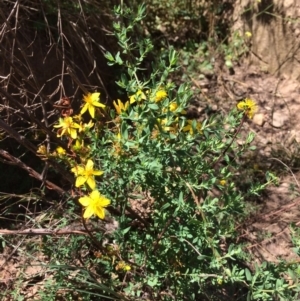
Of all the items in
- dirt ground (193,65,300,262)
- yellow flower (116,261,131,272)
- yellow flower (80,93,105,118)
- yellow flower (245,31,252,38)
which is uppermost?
yellow flower (245,31,252,38)

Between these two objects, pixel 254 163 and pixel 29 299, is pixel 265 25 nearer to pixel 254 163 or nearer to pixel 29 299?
pixel 254 163

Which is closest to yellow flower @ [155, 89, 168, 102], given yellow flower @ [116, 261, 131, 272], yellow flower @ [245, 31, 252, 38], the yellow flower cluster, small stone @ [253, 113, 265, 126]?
the yellow flower cluster

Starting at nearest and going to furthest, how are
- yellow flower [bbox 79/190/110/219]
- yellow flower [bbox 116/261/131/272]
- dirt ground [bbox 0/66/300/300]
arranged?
yellow flower [bbox 79/190/110/219], yellow flower [bbox 116/261/131/272], dirt ground [bbox 0/66/300/300]

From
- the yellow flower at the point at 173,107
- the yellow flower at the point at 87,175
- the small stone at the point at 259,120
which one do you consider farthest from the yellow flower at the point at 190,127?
the small stone at the point at 259,120

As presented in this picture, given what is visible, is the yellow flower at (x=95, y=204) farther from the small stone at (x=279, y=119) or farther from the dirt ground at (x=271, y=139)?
the small stone at (x=279, y=119)

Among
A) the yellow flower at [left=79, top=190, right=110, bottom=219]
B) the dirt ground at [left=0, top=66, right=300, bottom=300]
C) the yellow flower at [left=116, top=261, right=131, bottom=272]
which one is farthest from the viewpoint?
the dirt ground at [left=0, top=66, right=300, bottom=300]

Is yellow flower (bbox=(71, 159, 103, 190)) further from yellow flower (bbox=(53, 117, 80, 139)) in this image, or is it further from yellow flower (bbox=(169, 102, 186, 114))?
yellow flower (bbox=(169, 102, 186, 114))

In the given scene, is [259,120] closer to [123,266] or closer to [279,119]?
[279,119]

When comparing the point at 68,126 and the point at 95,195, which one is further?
the point at 68,126

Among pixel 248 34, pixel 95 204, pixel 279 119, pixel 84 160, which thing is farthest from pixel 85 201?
pixel 248 34

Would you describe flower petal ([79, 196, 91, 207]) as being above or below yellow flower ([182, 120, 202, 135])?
below

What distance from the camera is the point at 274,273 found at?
5.80 ft

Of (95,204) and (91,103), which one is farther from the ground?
(91,103)

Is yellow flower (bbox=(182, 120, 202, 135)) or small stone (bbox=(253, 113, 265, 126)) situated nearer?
yellow flower (bbox=(182, 120, 202, 135))
